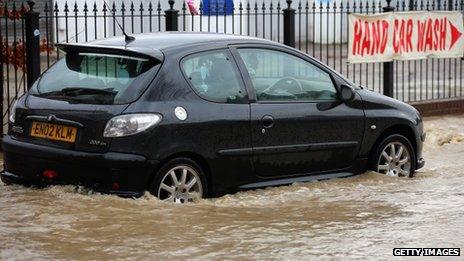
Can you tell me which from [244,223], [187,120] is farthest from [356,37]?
[244,223]

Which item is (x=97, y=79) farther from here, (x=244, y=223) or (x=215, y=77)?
(x=244, y=223)

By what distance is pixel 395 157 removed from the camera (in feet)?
30.9

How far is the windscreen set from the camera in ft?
25.3

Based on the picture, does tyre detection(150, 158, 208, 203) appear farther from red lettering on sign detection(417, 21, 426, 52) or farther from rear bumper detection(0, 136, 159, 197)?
red lettering on sign detection(417, 21, 426, 52)

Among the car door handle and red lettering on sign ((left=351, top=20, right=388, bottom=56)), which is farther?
red lettering on sign ((left=351, top=20, right=388, bottom=56))

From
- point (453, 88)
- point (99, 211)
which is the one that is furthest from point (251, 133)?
point (453, 88)

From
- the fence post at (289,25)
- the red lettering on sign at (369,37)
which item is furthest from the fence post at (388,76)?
the fence post at (289,25)

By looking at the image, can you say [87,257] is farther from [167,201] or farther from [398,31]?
[398,31]

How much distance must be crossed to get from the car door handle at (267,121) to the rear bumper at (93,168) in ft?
3.68

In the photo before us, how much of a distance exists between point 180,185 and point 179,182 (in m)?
0.03

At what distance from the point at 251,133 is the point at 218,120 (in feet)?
1.17

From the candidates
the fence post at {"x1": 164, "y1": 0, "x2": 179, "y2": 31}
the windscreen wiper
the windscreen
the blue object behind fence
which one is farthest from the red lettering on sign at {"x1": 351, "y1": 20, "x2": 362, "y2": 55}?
the windscreen wiper

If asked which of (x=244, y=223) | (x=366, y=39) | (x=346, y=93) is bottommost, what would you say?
(x=244, y=223)

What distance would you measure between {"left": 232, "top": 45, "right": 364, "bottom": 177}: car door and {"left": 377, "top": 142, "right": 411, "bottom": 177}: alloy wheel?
1.24 feet
